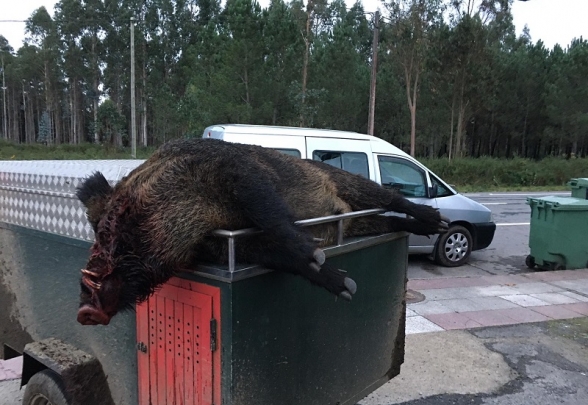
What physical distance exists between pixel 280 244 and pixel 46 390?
5.40ft

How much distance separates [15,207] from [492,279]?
6829mm

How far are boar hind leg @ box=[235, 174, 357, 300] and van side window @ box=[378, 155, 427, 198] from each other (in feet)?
19.2

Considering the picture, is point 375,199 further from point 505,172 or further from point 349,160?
point 505,172

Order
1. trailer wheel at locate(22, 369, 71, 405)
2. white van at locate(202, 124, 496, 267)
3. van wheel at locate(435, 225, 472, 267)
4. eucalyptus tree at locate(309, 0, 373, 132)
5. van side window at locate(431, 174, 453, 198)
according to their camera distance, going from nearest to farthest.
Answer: trailer wheel at locate(22, 369, 71, 405) < white van at locate(202, 124, 496, 267) < van side window at locate(431, 174, 453, 198) < van wheel at locate(435, 225, 472, 267) < eucalyptus tree at locate(309, 0, 373, 132)

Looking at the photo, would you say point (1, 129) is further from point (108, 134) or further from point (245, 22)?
point (245, 22)

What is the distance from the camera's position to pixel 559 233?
818 cm

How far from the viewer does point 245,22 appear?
76.8ft

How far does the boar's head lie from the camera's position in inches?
78.2

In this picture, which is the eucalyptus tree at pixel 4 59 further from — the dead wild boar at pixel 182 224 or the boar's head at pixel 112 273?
the boar's head at pixel 112 273

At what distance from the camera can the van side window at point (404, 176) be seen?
26.3ft

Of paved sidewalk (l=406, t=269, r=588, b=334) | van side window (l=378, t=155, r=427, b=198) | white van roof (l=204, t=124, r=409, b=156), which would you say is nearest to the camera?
paved sidewalk (l=406, t=269, r=588, b=334)

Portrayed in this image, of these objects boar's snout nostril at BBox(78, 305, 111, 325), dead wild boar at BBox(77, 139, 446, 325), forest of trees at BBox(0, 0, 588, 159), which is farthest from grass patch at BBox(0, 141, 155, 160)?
boar's snout nostril at BBox(78, 305, 111, 325)

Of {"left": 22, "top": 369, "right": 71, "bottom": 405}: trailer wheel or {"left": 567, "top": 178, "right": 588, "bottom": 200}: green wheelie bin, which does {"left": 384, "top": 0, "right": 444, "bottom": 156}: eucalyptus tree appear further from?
{"left": 22, "top": 369, "right": 71, "bottom": 405}: trailer wheel

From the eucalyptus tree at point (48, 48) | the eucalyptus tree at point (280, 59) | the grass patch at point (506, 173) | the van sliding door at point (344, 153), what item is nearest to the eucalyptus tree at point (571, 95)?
the grass patch at point (506, 173)
